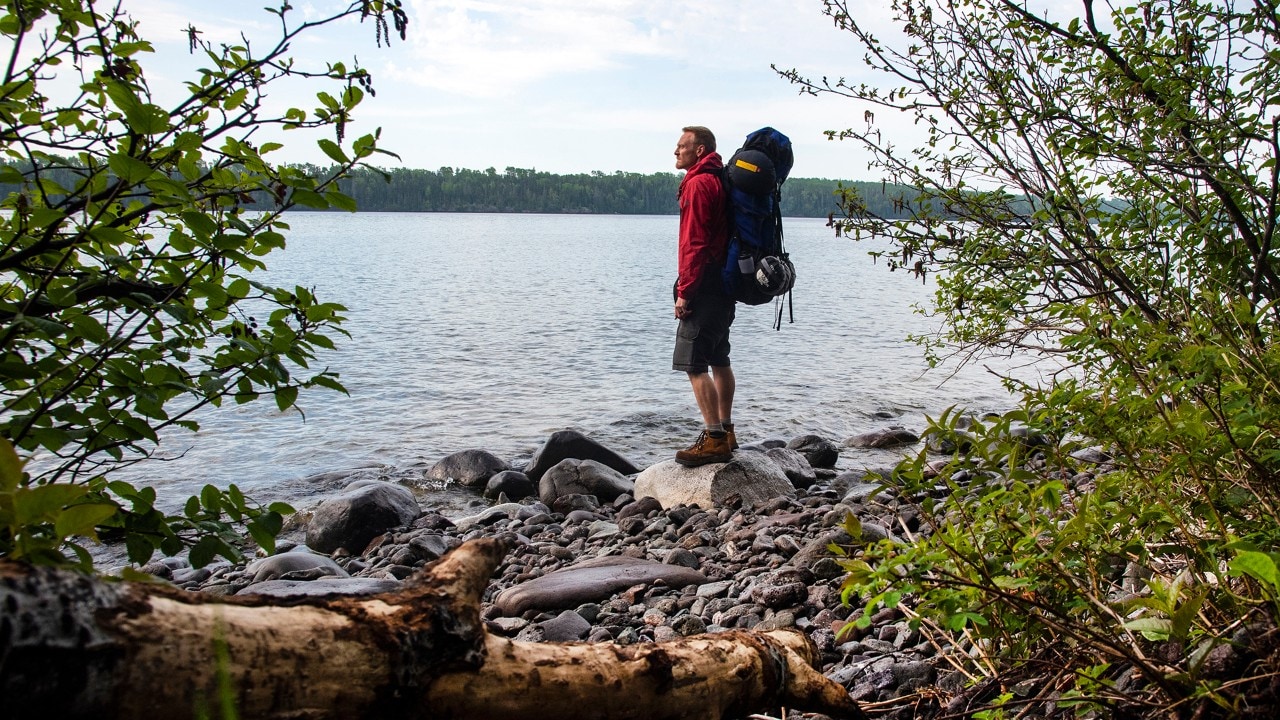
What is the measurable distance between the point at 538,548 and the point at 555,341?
14288 mm

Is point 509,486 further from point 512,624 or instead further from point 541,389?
point 541,389

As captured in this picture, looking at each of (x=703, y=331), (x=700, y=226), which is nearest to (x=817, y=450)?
(x=703, y=331)

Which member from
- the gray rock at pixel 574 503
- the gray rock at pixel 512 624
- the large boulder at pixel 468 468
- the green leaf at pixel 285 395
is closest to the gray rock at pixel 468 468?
the large boulder at pixel 468 468

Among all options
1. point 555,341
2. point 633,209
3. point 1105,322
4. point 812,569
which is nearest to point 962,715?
point 1105,322

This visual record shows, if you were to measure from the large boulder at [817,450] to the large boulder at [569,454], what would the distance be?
1854 mm

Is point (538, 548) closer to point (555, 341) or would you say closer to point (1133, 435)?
point (1133, 435)

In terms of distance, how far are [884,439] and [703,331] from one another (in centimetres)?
461

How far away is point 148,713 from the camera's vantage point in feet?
4.49

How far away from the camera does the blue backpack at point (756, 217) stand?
7.32 meters

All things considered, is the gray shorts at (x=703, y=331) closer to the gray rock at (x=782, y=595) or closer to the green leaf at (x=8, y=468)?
the gray rock at (x=782, y=595)

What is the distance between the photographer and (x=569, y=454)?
391 inches

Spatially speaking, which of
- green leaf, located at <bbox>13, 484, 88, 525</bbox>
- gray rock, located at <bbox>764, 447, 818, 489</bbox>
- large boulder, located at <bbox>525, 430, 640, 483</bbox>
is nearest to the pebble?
gray rock, located at <bbox>764, 447, 818, 489</bbox>

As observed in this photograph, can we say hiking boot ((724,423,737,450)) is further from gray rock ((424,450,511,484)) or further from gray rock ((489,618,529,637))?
gray rock ((489,618,529,637))

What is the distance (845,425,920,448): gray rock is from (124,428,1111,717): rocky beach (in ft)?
3.60
